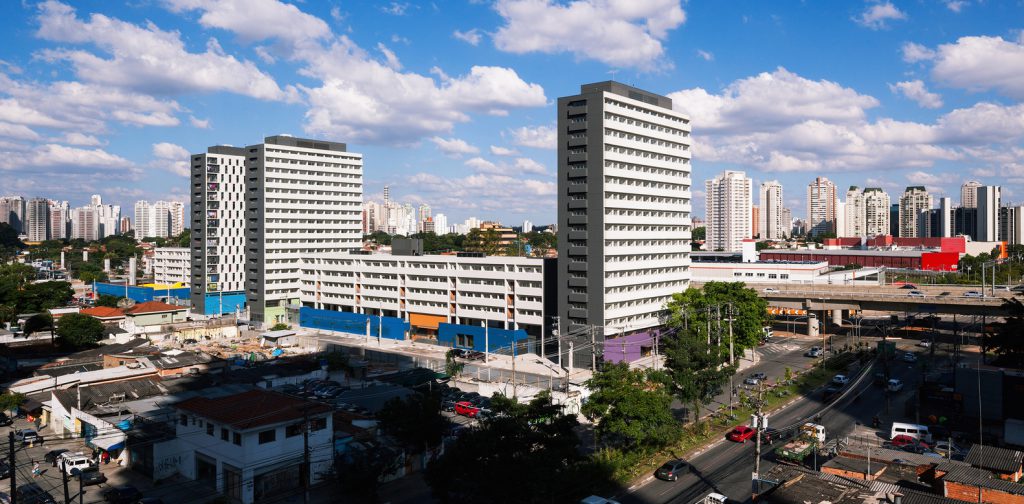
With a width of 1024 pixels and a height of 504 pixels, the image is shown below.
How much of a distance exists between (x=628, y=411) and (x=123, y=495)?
2161 cm

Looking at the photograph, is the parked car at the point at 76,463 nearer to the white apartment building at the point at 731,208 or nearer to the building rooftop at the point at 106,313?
the building rooftop at the point at 106,313

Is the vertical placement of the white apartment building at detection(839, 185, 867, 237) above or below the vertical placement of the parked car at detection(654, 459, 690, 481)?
above

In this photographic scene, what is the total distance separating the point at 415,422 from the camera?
2859 cm

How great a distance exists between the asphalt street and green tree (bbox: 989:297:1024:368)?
6.08 meters

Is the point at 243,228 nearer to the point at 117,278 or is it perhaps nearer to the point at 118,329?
the point at 118,329

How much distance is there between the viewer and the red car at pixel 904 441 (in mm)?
33406

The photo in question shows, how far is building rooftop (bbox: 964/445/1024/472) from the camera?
26.2 m

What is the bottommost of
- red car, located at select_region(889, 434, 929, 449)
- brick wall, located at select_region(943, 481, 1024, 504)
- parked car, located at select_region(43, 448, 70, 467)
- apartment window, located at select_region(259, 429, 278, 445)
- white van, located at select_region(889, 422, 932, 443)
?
parked car, located at select_region(43, 448, 70, 467)

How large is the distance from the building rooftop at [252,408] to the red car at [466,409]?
467 inches

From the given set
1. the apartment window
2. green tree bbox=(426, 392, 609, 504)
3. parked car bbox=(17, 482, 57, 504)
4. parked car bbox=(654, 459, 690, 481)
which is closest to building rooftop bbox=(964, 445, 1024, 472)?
parked car bbox=(654, 459, 690, 481)

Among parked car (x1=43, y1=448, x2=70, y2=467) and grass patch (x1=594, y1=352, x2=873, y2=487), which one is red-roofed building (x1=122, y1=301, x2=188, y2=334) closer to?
parked car (x1=43, y1=448, x2=70, y2=467)

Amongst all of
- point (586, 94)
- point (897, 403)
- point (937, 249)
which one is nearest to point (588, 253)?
point (586, 94)

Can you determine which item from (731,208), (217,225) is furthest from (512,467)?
(731,208)

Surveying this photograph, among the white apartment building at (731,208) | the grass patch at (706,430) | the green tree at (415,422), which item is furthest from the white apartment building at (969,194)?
the green tree at (415,422)
